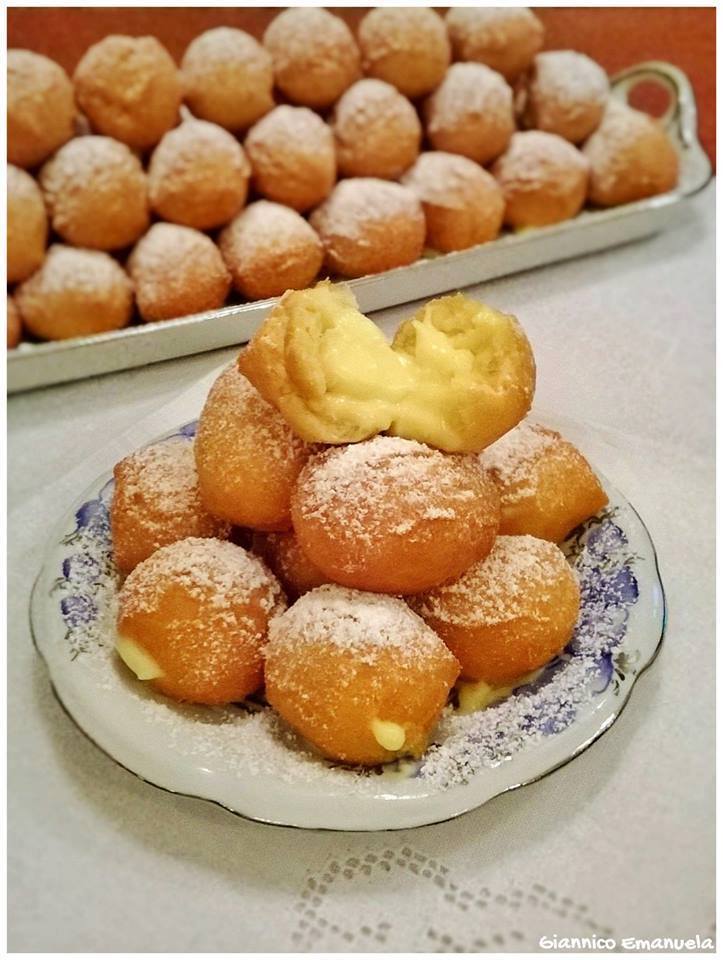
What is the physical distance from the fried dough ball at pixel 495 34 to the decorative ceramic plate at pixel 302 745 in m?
0.90

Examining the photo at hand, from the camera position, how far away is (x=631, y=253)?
1152 millimetres

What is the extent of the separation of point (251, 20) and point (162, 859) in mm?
1100

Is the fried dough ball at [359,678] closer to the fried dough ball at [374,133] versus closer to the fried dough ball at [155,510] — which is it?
the fried dough ball at [155,510]

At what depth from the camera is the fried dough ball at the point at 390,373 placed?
550mm

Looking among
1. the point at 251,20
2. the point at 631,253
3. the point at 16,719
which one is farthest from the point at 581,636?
the point at 251,20

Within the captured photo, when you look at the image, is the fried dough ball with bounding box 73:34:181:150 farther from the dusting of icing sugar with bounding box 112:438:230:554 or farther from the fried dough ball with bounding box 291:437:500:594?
the fried dough ball with bounding box 291:437:500:594

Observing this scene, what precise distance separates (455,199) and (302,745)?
2.72 ft

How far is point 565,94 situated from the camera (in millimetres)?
1266

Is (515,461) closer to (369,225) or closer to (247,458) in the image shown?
(247,458)

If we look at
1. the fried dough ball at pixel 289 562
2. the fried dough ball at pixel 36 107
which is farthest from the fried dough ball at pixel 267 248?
the fried dough ball at pixel 289 562

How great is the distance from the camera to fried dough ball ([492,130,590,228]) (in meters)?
1.22

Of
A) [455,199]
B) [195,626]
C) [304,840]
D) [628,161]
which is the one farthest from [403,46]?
[304,840]

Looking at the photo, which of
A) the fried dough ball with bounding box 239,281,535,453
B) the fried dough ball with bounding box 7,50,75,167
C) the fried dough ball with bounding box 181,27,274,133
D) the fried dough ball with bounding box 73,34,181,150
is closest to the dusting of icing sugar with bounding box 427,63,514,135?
the fried dough ball with bounding box 181,27,274,133

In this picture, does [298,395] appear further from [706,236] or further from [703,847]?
[706,236]
